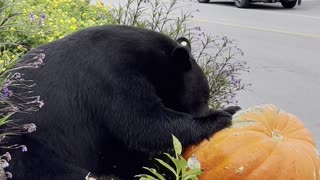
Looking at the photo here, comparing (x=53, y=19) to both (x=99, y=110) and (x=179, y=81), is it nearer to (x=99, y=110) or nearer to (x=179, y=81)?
(x=179, y=81)

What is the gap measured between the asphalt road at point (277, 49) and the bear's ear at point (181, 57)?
397 cm

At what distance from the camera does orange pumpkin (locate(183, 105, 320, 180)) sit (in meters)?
3.09

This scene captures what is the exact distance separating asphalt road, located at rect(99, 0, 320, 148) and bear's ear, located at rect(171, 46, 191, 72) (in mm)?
3972

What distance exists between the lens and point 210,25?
15656 millimetres

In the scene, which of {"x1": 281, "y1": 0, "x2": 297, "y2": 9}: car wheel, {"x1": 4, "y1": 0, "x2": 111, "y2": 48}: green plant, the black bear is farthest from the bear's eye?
{"x1": 281, "y1": 0, "x2": 297, "y2": 9}: car wheel

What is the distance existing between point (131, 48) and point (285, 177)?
3.29ft

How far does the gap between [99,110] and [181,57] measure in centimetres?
53

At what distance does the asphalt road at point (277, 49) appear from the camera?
8.59 m

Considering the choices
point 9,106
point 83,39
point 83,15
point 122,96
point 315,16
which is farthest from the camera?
point 315,16

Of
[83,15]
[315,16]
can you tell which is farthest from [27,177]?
[315,16]

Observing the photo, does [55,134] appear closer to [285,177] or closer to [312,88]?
[285,177]

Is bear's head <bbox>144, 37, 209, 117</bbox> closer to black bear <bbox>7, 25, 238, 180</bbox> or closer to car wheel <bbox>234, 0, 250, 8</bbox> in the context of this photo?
black bear <bbox>7, 25, 238, 180</bbox>

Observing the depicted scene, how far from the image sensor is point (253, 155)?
3.10 meters

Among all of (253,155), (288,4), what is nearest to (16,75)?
(253,155)
